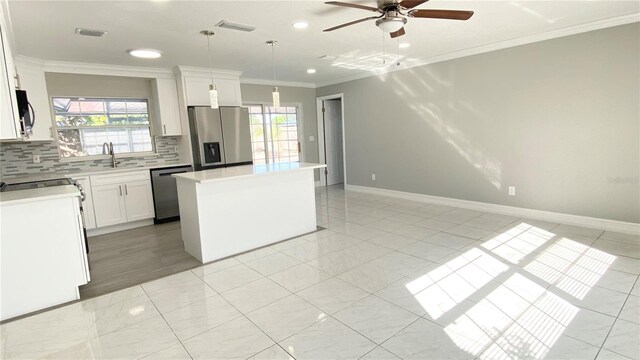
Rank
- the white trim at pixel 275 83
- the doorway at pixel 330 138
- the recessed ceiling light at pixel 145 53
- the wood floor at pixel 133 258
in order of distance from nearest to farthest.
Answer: the wood floor at pixel 133 258
the recessed ceiling light at pixel 145 53
the white trim at pixel 275 83
the doorway at pixel 330 138

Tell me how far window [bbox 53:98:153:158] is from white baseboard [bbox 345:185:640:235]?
4.46 m

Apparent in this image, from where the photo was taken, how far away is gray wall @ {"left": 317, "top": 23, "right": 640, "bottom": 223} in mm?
3604

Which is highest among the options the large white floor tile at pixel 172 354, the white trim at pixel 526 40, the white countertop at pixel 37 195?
the white trim at pixel 526 40

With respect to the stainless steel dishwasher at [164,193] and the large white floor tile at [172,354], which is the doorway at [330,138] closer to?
the stainless steel dishwasher at [164,193]

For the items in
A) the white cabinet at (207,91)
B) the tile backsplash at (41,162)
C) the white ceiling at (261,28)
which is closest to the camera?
the white ceiling at (261,28)

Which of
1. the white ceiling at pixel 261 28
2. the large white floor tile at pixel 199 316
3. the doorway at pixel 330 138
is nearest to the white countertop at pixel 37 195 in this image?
the large white floor tile at pixel 199 316

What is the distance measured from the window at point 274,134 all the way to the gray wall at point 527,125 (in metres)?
1.91

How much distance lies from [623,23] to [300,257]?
422cm

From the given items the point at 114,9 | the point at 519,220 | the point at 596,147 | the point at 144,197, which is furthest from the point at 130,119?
the point at 596,147

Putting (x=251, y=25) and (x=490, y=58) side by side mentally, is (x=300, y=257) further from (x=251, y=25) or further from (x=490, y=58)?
(x=490, y=58)

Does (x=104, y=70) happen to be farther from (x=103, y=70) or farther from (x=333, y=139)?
(x=333, y=139)

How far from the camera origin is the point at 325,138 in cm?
753

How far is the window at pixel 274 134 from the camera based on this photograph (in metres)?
6.55

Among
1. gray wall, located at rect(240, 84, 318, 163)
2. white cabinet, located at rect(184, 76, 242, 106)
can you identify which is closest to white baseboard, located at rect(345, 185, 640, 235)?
gray wall, located at rect(240, 84, 318, 163)
